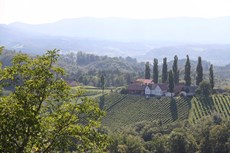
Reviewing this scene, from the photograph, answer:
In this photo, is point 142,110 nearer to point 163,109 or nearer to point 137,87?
point 163,109

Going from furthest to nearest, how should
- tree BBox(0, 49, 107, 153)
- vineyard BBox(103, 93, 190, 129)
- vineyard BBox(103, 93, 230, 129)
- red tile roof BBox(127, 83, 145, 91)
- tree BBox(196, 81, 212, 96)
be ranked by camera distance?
red tile roof BBox(127, 83, 145, 91)
tree BBox(196, 81, 212, 96)
vineyard BBox(103, 93, 190, 129)
vineyard BBox(103, 93, 230, 129)
tree BBox(0, 49, 107, 153)

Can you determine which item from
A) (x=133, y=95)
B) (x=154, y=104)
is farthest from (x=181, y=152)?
(x=133, y=95)

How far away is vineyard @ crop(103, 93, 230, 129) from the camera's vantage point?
212 feet

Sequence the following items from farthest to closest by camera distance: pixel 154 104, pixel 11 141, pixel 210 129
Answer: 1. pixel 154 104
2. pixel 210 129
3. pixel 11 141

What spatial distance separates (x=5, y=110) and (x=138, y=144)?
124ft

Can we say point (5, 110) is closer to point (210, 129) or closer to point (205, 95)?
point (210, 129)

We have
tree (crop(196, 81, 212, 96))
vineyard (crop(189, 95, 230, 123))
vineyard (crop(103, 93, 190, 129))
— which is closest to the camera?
vineyard (crop(189, 95, 230, 123))

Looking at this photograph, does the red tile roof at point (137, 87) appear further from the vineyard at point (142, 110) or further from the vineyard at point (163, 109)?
the vineyard at point (163, 109)

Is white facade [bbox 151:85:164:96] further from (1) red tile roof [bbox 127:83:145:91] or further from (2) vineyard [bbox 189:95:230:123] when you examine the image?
(2) vineyard [bbox 189:95:230:123]

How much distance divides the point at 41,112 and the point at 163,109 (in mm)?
57908

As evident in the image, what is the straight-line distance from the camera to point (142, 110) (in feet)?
231

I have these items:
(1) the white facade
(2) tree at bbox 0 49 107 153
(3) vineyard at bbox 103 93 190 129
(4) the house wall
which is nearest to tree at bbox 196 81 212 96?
(3) vineyard at bbox 103 93 190 129

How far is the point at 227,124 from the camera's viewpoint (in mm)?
49781

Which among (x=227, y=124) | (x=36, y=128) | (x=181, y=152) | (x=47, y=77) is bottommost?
(x=181, y=152)
